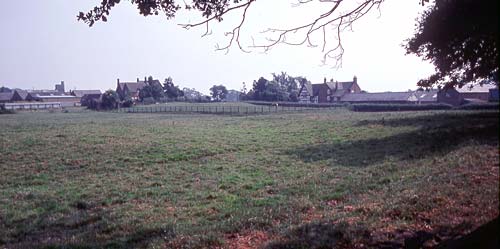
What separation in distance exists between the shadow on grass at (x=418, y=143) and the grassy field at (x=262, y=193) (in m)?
0.05

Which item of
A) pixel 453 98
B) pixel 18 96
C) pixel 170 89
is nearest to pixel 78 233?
pixel 453 98

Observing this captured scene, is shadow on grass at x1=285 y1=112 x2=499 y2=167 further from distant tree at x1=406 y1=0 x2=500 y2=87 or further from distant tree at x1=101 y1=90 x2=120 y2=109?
distant tree at x1=101 y1=90 x2=120 y2=109

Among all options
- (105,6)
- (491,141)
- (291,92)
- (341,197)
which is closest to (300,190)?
(341,197)

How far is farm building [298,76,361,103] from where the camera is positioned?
88556mm

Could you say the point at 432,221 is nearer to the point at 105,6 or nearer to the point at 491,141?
the point at 491,141

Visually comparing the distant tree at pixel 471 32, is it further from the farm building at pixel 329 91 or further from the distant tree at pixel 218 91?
the distant tree at pixel 218 91

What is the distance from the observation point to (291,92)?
11869cm

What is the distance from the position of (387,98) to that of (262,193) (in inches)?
1901

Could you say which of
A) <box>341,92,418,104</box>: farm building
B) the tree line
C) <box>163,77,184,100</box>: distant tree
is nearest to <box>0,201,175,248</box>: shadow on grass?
<box>341,92,418,104</box>: farm building

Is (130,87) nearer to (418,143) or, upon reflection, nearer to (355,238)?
(418,143)

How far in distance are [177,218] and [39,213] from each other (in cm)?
421

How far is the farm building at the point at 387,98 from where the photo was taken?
163ft

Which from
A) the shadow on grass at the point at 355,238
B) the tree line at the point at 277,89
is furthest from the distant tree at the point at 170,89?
the shadow on grass at the point at 355,238

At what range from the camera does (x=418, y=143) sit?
17828 millimetres
